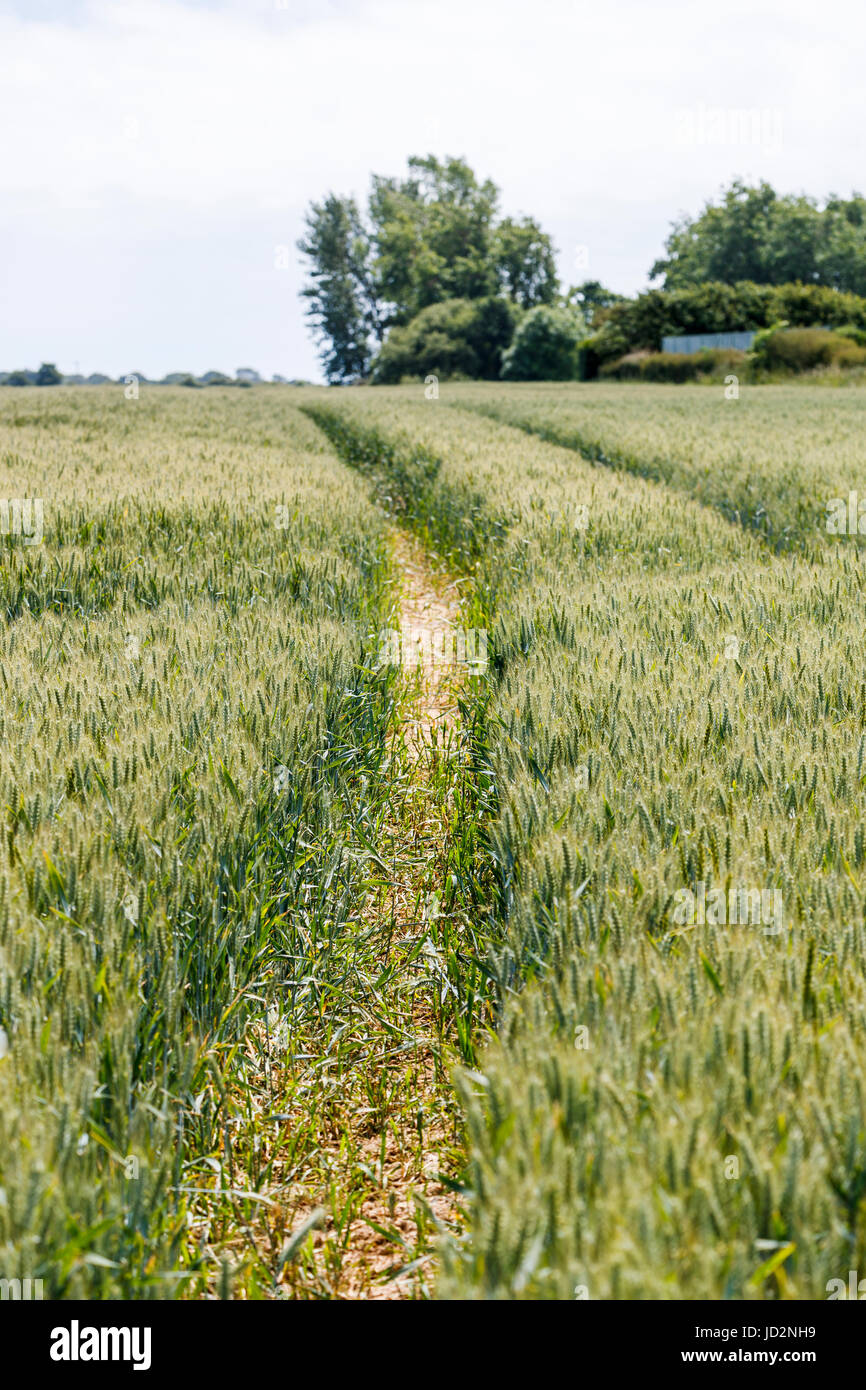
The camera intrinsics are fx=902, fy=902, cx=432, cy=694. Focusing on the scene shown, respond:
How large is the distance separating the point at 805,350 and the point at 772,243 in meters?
34.9

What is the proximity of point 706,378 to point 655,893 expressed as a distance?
42475 mm

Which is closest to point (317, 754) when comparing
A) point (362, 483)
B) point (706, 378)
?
point (362, 483)

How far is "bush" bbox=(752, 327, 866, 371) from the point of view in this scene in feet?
119

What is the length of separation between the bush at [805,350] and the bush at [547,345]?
1136 centimetres

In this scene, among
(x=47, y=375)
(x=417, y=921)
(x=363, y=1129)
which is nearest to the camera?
(x=363, y=1129)

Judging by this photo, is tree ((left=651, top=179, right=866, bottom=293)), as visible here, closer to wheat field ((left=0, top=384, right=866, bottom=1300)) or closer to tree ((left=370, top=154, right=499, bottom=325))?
tree ((left=370, top=154, right=499, bottom=325))

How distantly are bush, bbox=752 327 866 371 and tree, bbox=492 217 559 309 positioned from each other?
25316 millimetres

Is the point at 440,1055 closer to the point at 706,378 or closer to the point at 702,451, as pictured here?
the point at 702,451

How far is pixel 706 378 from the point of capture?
3994 cm

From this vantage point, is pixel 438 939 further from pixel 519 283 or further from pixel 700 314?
pixel 519 283

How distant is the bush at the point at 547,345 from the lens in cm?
4725

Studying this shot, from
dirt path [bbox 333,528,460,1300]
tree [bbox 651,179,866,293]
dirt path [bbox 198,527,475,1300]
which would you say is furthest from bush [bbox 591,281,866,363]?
dirt path [bbox 198,527,475,1300]

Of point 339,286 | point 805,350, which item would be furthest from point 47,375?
point 805,350

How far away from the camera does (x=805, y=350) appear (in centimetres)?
3728
